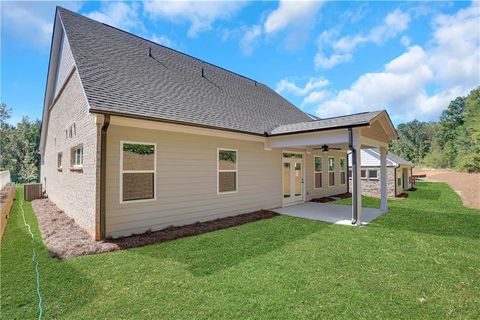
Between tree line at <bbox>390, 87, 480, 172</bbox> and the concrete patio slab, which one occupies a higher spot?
tree line at <bbox>390, 87, 480, 172</bbox>

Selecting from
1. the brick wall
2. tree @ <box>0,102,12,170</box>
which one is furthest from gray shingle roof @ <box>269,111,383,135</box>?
tree @ <box>0,102,12,170</box>

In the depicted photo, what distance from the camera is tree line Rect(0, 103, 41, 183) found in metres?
37.4

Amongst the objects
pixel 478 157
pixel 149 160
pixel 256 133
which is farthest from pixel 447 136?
pixel 149 160

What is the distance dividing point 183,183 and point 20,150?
5111 cm

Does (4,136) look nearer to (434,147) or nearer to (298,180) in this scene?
(298,180)

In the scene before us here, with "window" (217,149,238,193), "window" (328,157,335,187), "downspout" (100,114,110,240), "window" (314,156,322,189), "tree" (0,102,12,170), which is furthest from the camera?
"tree" (0,102,12,170)

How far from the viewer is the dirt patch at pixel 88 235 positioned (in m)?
5.14

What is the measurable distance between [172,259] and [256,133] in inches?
226

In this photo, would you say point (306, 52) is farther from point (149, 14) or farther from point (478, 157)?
point (478, 157)

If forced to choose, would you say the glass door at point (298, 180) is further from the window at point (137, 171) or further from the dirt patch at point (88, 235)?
the window at point (137, 171)

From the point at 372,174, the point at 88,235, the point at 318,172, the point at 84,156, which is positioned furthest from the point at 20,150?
the point at 372,174

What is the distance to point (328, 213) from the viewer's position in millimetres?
9508

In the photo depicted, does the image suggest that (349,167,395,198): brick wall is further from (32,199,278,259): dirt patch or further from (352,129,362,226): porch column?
(32,199,278,259): dirt patch

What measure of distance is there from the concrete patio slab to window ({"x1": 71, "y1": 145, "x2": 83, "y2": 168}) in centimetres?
723
